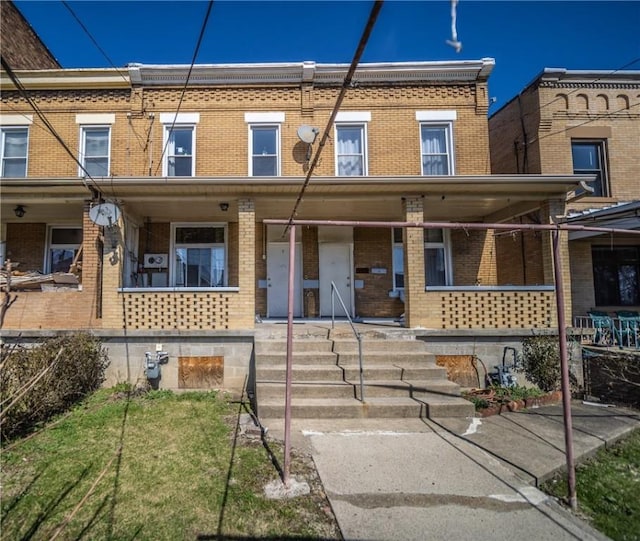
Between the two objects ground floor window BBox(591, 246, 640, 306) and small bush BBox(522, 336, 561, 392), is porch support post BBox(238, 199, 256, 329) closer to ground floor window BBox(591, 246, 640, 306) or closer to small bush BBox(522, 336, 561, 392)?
small bush BBox(522, 336, 561, 392)

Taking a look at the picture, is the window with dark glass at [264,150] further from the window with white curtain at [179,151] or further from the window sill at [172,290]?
the window sill at [172,290]

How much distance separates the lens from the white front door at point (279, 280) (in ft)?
34.0

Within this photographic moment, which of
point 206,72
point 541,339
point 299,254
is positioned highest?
point 206,72

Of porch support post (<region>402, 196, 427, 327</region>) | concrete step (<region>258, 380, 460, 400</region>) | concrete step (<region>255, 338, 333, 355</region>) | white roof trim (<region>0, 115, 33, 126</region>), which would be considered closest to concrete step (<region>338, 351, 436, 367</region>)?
concrete step (<region>255, 338, 333, 355</region>)

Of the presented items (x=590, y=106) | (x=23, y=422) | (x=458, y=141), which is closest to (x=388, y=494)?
(x=23, y=422)

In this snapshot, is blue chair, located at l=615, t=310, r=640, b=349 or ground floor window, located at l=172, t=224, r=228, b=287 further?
ground floor window, located at l=172, t=224, r=228, b=287

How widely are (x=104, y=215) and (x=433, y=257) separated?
8.28 meters

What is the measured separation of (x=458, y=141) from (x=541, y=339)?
6134 millimetres

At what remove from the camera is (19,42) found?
11.5 meters

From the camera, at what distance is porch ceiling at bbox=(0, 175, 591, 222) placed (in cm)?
721

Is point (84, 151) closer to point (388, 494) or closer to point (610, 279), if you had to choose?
point (388, 494)

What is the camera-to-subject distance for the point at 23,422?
4.98m

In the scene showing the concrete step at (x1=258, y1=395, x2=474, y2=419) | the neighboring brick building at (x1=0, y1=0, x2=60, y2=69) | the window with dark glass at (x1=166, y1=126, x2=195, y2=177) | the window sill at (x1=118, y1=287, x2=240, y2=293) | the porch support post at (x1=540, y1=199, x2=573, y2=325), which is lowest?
the concrete step at (x1=258, y1=395, x2=474, y2=419)

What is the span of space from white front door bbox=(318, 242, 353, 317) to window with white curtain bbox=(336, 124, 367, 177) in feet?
7.02
